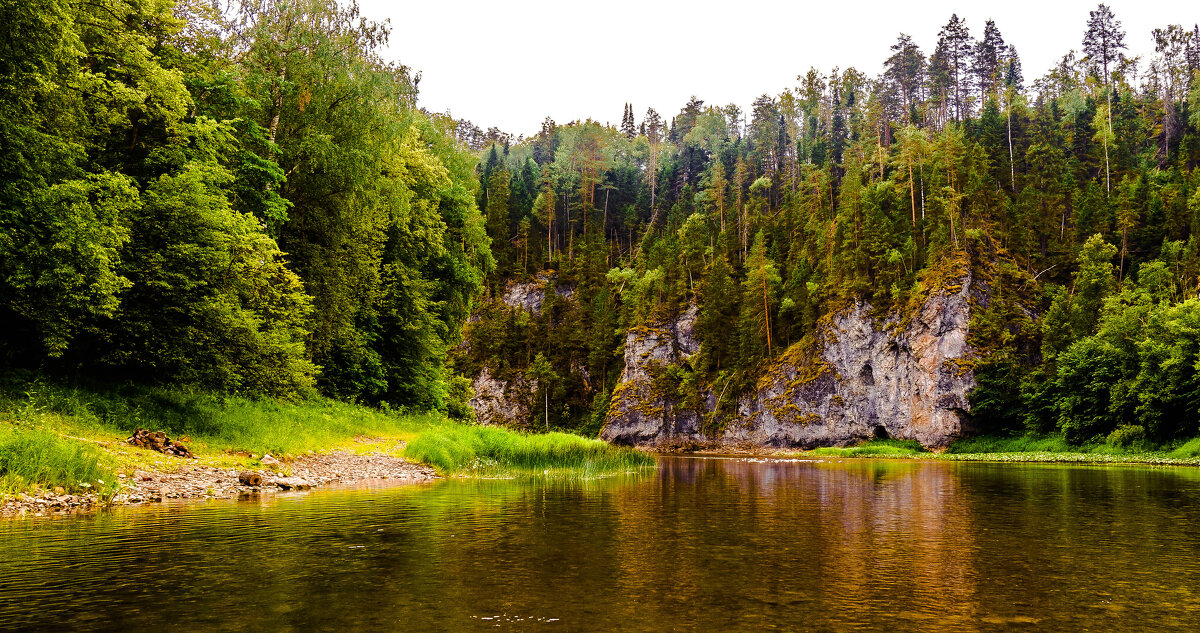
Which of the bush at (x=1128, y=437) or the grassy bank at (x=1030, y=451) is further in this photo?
the bush at (x=1128, y=437)

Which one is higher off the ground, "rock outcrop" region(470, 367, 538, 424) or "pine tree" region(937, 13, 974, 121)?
"pine tree" region(937, 13, 974, 121)

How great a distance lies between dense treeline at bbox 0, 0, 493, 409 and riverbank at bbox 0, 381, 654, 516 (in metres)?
1.38

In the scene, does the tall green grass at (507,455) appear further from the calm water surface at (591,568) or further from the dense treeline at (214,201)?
the calm water surface at (591,568)

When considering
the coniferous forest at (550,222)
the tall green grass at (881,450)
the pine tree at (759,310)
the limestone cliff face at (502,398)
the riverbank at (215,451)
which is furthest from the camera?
the limestone cliff face at (502,398)

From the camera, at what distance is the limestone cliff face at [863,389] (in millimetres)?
65562

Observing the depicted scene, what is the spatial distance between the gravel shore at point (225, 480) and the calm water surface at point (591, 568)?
1.21 metres

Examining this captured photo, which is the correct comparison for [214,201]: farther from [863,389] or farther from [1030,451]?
[863,389]

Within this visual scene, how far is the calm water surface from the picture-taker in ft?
18.9

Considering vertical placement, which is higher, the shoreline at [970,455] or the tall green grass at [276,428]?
the tall green grass at [276,428]

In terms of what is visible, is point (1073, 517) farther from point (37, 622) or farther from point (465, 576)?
point (37, 622)

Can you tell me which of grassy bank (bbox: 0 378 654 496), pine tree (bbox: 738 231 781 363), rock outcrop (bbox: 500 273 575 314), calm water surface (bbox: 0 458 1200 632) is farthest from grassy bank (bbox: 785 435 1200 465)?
rock outcrop (bbox: 500 273 575 314)

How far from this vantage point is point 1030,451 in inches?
2158

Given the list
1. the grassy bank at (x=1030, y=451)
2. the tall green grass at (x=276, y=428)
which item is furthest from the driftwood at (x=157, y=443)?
the grassy bank at (x=1030, y=451)

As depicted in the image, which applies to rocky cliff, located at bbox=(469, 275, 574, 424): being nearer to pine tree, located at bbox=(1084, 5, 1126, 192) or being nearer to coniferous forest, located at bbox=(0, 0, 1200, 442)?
coniferous forest, located at bbox=(0, 0, 1200, 442)
